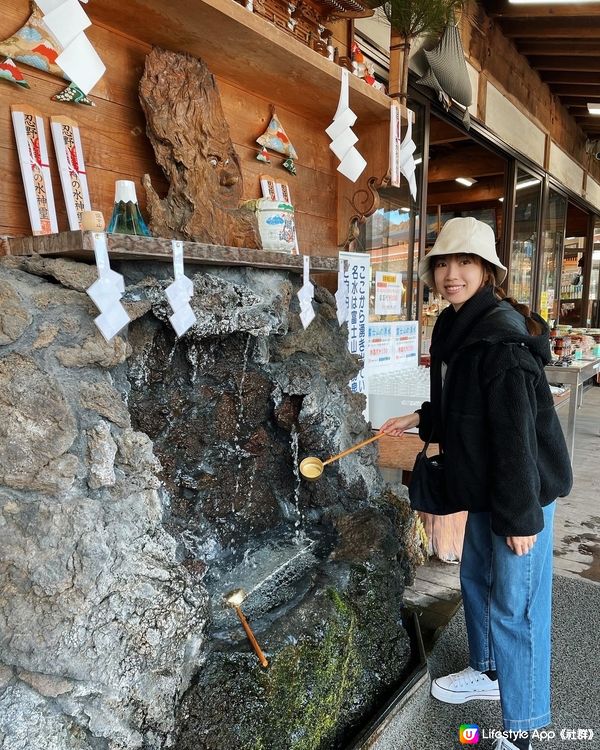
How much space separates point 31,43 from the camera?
1672 mm

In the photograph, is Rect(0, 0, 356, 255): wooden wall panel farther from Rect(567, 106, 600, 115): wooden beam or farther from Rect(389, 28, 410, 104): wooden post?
Rect(567, 106, 600, 115): wooden beam

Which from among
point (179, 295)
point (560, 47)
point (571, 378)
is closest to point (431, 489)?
point (179, 295)

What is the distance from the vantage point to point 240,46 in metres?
2.03

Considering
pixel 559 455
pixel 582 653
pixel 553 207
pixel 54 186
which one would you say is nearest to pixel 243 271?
pixel 54 186

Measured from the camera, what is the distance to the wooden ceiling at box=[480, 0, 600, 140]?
5066 mm

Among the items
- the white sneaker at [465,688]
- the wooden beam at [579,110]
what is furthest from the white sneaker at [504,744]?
the wooden beam at [579,110]

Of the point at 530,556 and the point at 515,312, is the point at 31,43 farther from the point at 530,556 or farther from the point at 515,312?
the point at 530,556

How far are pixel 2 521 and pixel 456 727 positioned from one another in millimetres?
1876

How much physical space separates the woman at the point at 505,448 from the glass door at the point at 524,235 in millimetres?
5538

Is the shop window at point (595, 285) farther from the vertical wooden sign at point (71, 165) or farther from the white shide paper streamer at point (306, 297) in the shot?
the vertical wooden sign at point (71, 165)

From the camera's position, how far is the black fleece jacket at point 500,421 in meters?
1.66

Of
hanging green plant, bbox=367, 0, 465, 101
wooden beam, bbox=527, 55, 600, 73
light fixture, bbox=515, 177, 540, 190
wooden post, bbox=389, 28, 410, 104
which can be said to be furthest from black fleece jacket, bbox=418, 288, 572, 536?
wooden beam, bbox=527, 55, 600, 73

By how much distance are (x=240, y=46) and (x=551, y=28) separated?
5.08 meters

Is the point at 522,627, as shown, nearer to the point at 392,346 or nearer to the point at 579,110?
the point at 392,346
